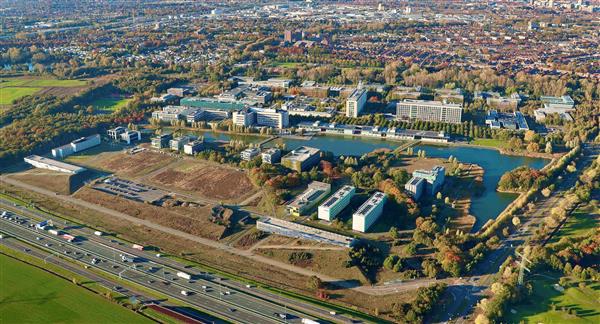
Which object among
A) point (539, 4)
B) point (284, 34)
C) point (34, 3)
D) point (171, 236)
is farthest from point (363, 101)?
point (34, 3)

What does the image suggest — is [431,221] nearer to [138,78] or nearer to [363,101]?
[363,101]

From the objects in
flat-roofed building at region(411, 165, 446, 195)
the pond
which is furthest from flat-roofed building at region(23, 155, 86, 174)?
flat-roofed building at region(411, 165, 446, 195)

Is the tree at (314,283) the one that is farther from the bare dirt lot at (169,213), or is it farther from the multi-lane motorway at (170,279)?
the bare dirt lot at (169,213)

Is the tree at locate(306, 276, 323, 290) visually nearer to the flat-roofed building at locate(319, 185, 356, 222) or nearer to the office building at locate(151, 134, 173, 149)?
the flat-roofed building at locate(319, 185, 356, 222)

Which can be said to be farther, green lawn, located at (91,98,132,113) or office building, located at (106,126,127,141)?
green lawn, located at (91,98,132,113)

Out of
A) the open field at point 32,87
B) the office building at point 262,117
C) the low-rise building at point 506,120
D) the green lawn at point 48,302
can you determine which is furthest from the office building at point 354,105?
the open field at point 32,87

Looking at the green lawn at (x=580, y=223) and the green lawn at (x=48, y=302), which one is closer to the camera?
the green lawn at (x=48, y=302)
